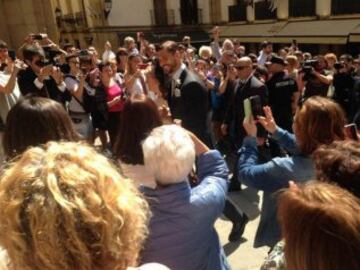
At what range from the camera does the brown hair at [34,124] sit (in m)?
2.26

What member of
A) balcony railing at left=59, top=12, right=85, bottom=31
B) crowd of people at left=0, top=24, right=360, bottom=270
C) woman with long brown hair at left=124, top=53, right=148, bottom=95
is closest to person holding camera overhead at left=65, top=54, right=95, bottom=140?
woman with long brown hair at left=124, top=53, right=148, bottom=95

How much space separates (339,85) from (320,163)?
16.0 feet

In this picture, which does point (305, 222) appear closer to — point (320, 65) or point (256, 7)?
point (320, 65)

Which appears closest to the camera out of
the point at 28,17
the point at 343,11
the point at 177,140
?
the point at 177,140

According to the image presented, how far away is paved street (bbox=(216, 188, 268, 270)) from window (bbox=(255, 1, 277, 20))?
64.4 feet

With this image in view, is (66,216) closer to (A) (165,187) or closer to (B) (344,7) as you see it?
(A) (165,187)

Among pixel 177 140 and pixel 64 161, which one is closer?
pixel 64 161

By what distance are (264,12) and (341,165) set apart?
22760 millimetres

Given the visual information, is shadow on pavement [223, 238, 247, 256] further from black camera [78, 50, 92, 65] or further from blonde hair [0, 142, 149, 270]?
black camera [78, 50, 92, 65]

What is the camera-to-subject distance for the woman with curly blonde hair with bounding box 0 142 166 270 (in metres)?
1.05

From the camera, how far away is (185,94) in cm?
386

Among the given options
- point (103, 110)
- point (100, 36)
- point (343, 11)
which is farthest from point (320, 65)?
point (100, 36)

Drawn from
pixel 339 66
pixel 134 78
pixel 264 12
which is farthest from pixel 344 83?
pixel 264 12

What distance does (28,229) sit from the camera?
3.48ft
